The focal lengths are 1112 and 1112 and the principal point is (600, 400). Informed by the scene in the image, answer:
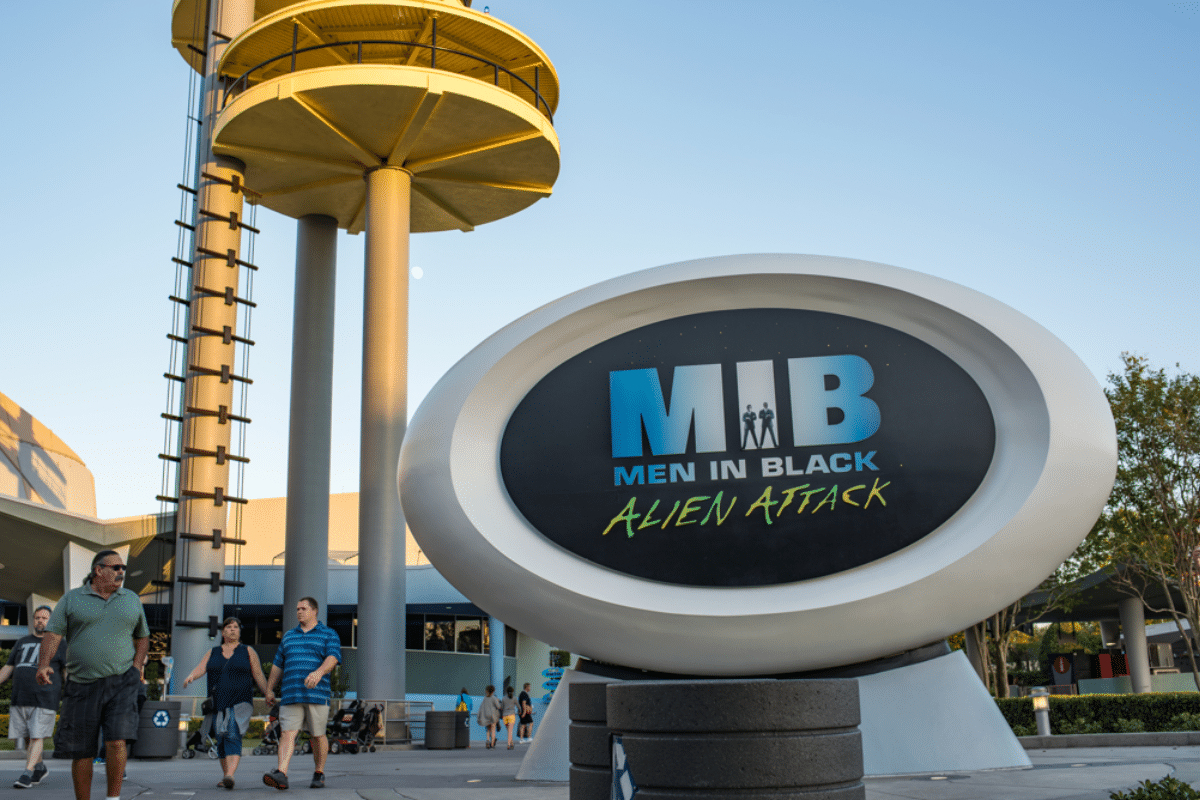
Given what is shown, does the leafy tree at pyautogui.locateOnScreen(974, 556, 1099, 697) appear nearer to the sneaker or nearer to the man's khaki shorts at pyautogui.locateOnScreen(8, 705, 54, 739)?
the sneaker

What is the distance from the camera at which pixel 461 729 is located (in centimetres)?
2691

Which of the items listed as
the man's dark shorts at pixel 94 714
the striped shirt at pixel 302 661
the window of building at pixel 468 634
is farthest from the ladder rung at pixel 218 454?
the man's dark shorts at pixel 94 714

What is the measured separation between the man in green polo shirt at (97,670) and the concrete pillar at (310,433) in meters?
25.6

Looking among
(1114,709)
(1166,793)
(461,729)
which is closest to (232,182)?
(461,729)

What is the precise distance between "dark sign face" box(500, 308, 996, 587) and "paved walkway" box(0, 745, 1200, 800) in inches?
90.3

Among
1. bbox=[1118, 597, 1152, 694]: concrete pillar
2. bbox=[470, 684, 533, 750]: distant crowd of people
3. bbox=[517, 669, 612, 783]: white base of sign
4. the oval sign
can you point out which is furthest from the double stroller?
bbox=[1118, 597, 1152, 694]: concrete pillar

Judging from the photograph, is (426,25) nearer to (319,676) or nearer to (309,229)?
(309,229)

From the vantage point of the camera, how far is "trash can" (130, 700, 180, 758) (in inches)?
688

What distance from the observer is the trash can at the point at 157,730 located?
688 inches

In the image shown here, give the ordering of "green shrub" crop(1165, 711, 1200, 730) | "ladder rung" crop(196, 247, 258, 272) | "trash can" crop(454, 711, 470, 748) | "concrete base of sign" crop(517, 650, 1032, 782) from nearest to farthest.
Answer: "concrete base of sign" crop(517, 650, 1032, 782) < "green shrub" crop(1165, 711, 1200, 730) < "trash can" crop(454, 711, 470, 748) < "ladder rung" crop(196, 247, 258, 272)

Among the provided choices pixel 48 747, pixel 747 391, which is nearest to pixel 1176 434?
pixel 747 391

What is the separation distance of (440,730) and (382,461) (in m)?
7.53

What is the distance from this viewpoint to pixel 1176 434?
23.5 m

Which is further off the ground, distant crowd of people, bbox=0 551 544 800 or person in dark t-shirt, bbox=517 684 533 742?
distant crowd of people, bbox=0 551 544 800
